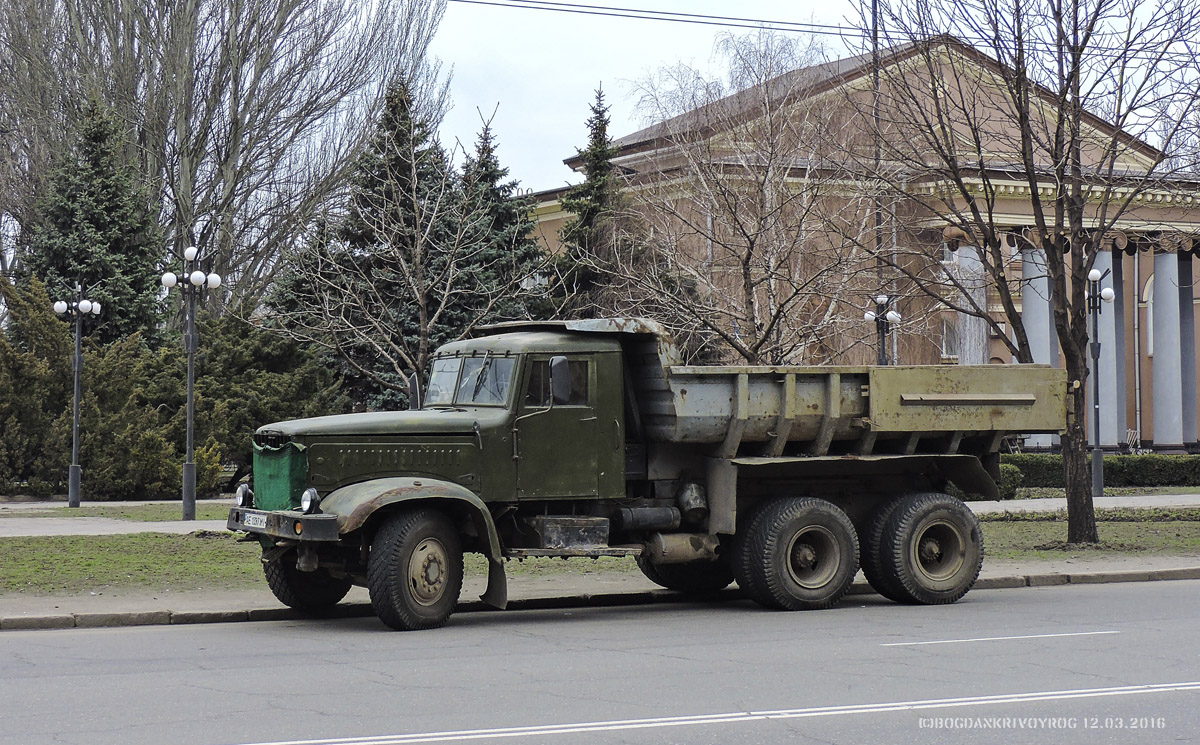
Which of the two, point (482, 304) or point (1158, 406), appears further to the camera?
point (1158, 406)

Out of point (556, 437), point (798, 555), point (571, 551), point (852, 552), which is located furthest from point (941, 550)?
point (556, 437)

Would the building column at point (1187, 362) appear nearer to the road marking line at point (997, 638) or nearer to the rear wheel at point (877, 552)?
the rear wheel at point (877, 552)

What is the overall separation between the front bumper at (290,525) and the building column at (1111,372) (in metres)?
35.9

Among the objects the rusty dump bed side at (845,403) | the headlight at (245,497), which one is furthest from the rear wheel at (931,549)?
the headlight at (245,497)

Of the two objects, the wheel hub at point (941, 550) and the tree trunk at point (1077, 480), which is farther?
the tree trunk at point (1077, 480)

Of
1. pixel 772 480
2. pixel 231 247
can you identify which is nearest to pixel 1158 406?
pixel 231 247

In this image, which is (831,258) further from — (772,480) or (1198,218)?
(1198,218)

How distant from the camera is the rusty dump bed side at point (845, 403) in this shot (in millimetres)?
13250

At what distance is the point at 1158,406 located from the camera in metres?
43.7

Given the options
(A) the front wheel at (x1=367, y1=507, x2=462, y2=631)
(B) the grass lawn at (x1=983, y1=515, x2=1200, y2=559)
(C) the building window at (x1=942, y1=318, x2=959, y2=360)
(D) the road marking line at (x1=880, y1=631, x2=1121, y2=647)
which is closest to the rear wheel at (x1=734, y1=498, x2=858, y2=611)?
(D) the road marking line at (x1=880, y1=631, x2=1121, y2=647)

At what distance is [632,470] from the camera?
13.7 metres

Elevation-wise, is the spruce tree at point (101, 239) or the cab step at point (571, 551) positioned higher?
the spruce tree at point (101, 239)

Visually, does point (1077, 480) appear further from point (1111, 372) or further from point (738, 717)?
point (1111, 372)

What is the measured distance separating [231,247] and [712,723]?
128ft
